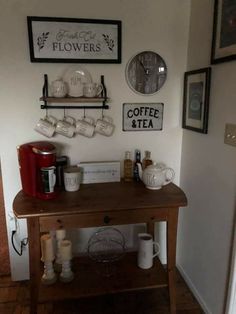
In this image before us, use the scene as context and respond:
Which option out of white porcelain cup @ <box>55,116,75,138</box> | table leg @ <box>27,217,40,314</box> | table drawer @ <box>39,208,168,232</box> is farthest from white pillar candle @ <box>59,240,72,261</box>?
white porcelain cup @ <box>55,116,75,138</box>

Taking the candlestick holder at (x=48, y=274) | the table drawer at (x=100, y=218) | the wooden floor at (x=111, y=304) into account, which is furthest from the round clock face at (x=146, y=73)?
the wooden floor at (x=111, y=304)

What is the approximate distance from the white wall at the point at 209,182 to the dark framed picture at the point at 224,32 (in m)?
0.05

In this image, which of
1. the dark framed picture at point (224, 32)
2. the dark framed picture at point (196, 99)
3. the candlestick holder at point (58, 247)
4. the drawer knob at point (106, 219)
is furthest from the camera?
the candlestick holder at point (58, 247)

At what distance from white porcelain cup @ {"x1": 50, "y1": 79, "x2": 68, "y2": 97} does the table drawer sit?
704 mm

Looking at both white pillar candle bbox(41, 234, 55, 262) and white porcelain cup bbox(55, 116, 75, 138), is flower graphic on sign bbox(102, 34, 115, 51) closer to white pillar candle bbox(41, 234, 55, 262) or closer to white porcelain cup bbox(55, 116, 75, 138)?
white porcelain cup bbox(55, 116, 75, 138)

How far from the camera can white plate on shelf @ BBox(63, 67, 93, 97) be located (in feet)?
5.33

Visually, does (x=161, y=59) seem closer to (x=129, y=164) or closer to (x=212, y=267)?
(x=129, y=164)

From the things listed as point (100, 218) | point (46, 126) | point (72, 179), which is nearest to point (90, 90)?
point (46, 126)

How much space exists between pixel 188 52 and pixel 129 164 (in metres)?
0.81

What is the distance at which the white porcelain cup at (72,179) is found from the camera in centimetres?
154

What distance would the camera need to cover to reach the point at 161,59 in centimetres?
172

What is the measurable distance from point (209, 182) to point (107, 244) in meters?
0.88

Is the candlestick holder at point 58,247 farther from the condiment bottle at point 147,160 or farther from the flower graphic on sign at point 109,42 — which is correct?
the flower graphic on sign at point 109,42

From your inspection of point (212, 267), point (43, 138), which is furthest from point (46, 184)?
point (212, 267)
